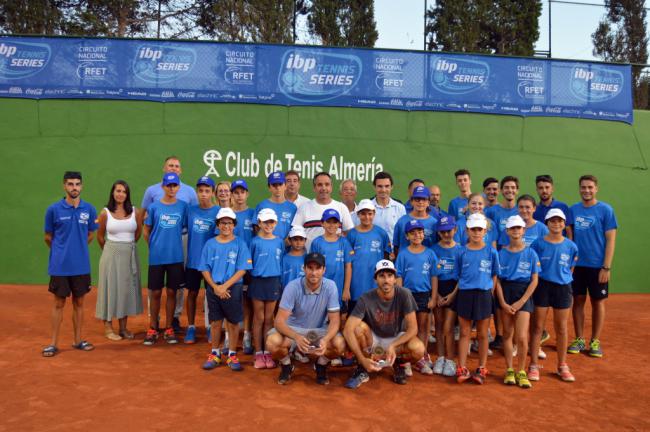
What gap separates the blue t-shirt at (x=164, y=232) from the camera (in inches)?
220

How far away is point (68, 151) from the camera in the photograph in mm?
8984

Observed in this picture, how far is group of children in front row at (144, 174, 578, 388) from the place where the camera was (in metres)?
4.56

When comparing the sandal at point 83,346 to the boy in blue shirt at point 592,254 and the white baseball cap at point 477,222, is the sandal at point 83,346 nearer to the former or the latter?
the white baseball cap at point 477,222

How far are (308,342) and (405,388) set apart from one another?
3.12 ft

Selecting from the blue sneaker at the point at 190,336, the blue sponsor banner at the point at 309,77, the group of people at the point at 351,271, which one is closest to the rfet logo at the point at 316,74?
the blue sponsor banner at the point at 309,77

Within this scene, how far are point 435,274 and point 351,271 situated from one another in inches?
32.3

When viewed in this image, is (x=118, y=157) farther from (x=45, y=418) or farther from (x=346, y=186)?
Result: (x=45, y=418)

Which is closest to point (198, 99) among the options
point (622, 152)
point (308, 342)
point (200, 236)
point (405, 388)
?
point (200, 236)

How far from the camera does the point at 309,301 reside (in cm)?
462

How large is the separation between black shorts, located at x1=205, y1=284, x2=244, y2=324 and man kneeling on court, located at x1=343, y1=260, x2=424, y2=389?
44.6 inches

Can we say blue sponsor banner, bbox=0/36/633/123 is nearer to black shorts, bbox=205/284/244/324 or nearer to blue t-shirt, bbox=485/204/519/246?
blue t-shirt, bbox=485/204/519/246

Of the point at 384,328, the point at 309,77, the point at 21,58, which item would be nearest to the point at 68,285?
the point at 384,328

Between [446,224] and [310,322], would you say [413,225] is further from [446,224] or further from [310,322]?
[310,322]

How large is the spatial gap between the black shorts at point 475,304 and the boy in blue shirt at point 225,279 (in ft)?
6.80
